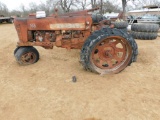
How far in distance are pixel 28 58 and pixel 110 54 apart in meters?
2.19

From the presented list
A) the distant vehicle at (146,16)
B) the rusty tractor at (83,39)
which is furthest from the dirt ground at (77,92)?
the distant vehicle at (146,16)

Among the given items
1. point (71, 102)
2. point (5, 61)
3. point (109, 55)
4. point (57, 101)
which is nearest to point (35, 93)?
point (57, 101)

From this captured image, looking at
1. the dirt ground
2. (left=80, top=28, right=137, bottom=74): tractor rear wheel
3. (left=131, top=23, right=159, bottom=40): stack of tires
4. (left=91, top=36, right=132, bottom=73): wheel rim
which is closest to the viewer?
the dirt ground

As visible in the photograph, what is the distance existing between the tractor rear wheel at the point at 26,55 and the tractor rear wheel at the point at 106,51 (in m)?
1.63

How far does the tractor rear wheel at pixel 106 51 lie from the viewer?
13.9ft

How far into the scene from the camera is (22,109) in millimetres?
3105

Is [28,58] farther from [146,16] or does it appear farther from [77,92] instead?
[146,16]

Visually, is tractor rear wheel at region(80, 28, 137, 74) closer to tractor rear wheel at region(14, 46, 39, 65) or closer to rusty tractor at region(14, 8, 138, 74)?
rusty tractor at region(14, 8, 138, 74)

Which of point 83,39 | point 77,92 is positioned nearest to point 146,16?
point 83,39

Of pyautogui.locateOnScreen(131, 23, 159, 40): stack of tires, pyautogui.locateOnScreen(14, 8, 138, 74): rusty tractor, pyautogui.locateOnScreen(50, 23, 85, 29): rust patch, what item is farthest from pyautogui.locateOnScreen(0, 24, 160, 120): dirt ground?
pyautogui.locateOnScreen(131, 23, 159, 40): stack of tires

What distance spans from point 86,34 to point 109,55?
83 centimetres

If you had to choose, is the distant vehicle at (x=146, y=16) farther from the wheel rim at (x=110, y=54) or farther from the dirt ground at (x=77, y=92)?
the wheel rim at (x=110, y=54)

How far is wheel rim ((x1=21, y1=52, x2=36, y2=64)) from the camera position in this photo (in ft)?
16.9

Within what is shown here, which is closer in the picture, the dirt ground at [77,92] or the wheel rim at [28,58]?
the dirt ground at [77,92]
